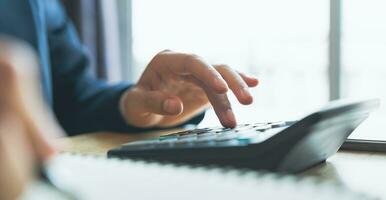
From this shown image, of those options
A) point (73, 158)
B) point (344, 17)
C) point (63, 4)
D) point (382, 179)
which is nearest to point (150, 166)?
point (73, 158)

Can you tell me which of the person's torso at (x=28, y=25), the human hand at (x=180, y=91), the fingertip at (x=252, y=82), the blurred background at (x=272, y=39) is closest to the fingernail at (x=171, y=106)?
the human hand at (x=180, y=91)

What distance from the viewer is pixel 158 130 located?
88cm

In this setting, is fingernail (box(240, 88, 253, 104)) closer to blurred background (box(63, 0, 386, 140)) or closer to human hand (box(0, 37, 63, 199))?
human hand (box(0, 37, 63, 199))

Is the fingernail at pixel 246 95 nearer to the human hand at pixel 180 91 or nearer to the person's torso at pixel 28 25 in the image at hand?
the human hand at pixel 180 91

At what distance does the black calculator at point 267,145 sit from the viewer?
0.46 metres

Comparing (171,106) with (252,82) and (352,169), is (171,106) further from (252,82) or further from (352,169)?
(352,169)

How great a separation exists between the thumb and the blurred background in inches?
41.8

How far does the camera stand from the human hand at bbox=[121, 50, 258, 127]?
666 millimetres

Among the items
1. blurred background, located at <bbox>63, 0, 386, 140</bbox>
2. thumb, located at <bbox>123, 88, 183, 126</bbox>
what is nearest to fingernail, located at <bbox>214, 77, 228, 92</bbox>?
thumb, located at <bbox>123, 88, 183, 126</bbox>

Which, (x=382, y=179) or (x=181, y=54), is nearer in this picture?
(x=382, y=179)

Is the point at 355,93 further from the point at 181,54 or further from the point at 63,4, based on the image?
the point at 181,54

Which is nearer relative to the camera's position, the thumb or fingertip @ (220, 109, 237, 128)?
fingertip @ (220, 109, 237, 128)

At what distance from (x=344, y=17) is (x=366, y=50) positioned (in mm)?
233

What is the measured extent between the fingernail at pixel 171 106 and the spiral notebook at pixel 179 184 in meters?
0.34
